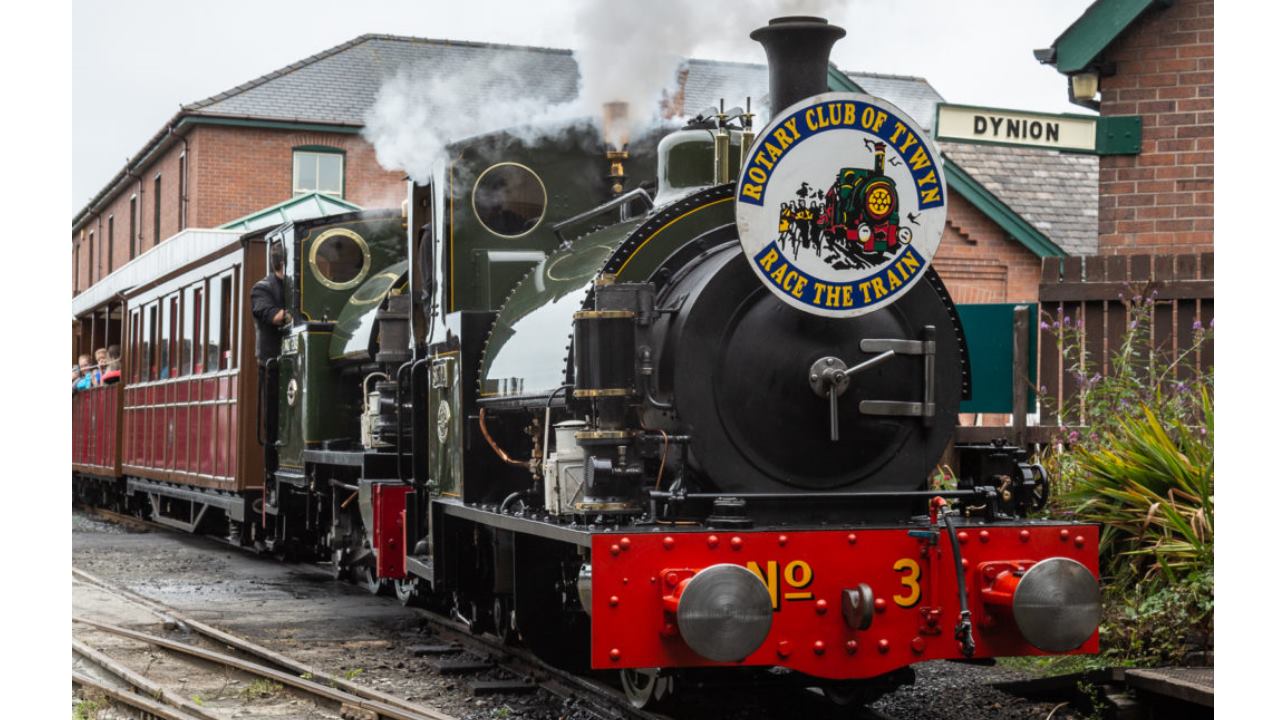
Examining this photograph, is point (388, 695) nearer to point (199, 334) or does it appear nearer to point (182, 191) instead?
point (199, 334)

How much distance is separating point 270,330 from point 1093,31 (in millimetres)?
5584

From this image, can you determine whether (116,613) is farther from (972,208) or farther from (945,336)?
(972,208)

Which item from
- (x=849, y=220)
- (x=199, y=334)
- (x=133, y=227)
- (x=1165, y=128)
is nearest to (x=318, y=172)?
(x=133, y=227)

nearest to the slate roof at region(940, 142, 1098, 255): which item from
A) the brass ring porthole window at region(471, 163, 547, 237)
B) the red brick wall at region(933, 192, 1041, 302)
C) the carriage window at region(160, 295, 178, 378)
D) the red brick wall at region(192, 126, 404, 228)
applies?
the red brick wall at region(933, 192, 1041, 302)

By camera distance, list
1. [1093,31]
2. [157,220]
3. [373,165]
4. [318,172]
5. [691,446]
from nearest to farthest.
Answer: [691,446] < [1093,31] < [157,220] < [318,172] < [373,165]

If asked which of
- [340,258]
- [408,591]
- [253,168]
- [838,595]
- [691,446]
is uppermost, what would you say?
[253,168]

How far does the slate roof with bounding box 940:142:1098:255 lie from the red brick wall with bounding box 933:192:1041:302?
0.24m

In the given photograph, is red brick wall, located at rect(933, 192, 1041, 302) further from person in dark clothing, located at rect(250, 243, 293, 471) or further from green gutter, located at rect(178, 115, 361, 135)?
green gutter, located at rect(178, 115, 361, 135)

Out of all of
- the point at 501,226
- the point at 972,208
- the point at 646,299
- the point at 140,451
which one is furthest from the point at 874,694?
the point at 140,451

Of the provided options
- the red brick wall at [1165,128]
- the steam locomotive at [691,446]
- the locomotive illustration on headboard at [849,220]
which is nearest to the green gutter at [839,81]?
the red brick wall at [1165,128]

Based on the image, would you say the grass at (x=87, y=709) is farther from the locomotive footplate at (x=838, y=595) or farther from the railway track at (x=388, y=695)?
the locomotive footplate at (x=838, y=595)

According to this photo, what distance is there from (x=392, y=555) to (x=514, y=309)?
1.98 m

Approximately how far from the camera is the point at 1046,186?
38.2 feet

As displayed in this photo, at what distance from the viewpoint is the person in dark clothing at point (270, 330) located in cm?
950
